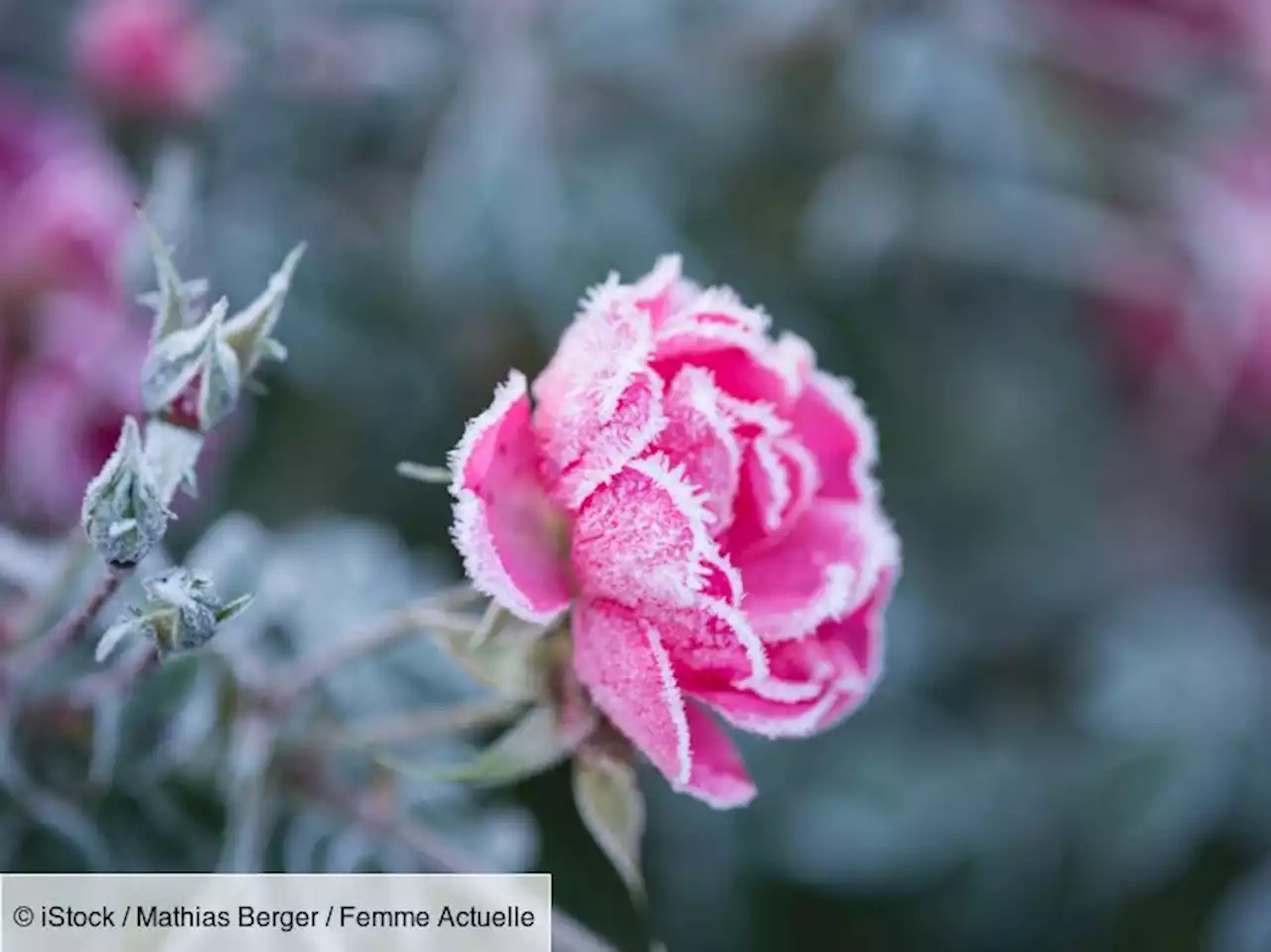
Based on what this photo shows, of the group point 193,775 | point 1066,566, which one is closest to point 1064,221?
point 1066,566

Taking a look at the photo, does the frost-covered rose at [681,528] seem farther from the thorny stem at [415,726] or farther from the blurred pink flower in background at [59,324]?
the blurred pink flower in background at [59,324]

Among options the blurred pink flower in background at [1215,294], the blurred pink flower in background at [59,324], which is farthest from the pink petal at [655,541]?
the blurred pink flower in background at [1215,294]

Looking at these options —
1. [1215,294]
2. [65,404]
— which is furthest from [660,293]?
[1215,294]

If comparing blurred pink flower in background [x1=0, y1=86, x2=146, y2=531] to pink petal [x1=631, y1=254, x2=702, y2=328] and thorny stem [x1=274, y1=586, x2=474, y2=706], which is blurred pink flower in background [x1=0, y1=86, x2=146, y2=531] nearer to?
thorny stem [x1=274, y1=586, x2=474, y2=706]

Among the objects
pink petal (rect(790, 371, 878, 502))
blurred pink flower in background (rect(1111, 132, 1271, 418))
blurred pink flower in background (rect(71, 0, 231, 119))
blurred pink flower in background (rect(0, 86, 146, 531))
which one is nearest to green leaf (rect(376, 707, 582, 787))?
pink petal (rect(790, 371, 878, 502))

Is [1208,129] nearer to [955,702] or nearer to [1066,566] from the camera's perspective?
[1066,566]
